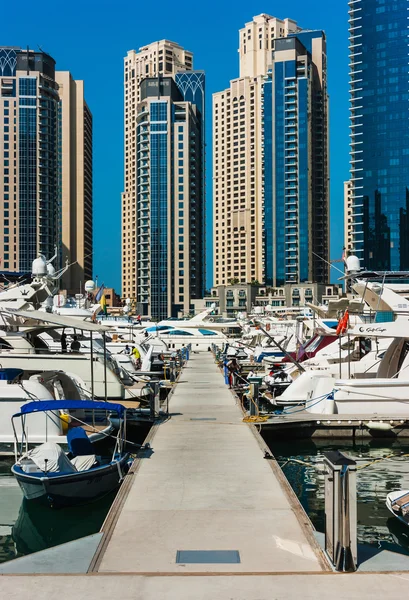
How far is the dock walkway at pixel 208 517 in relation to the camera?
9703 mm

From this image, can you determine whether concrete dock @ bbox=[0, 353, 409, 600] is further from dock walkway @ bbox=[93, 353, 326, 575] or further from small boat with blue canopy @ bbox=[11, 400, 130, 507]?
small boat with blue canopy @ bbox=[11, 400, 130, 507]

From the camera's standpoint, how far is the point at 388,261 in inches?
6284

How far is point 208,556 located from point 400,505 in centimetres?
538

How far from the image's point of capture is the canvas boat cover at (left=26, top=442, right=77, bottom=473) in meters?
15.3

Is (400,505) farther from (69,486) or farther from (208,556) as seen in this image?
(69,486)

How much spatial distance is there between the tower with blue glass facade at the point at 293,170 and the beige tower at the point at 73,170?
47.4m

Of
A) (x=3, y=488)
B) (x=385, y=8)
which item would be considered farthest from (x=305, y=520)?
(x=385, y=8)

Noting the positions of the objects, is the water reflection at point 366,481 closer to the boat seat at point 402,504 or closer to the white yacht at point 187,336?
the boat seat at point 402,504

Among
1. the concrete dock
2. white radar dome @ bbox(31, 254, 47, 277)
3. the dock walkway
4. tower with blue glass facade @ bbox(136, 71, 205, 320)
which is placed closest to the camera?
the concrete dock

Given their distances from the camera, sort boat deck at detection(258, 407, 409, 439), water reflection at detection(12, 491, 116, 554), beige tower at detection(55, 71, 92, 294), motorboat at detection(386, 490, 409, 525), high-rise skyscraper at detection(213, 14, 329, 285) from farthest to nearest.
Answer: high-rise skyscraper at detection(213, 14, 329, 285), beige tower at detection(55, 71, 92, 294), boat deck at detection(258, 407, 409, 439), water reflection at detection(12, 491, 116, 554), motorboat at detection(386, 490, 409, 525)

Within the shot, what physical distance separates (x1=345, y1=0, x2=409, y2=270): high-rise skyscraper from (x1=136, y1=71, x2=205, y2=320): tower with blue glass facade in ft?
132

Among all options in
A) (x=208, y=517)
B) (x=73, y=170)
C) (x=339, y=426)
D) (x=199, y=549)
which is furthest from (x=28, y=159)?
(x=199, y=549)

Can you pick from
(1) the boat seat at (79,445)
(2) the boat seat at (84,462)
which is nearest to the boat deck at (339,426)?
(1) the boat seat at (79,445)

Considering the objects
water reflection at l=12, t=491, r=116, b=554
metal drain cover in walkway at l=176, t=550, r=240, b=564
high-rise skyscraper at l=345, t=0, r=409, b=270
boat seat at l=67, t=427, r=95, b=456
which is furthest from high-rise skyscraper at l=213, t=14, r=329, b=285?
metal drain cover in walkway at l=176, t=550, r=240, b=564
